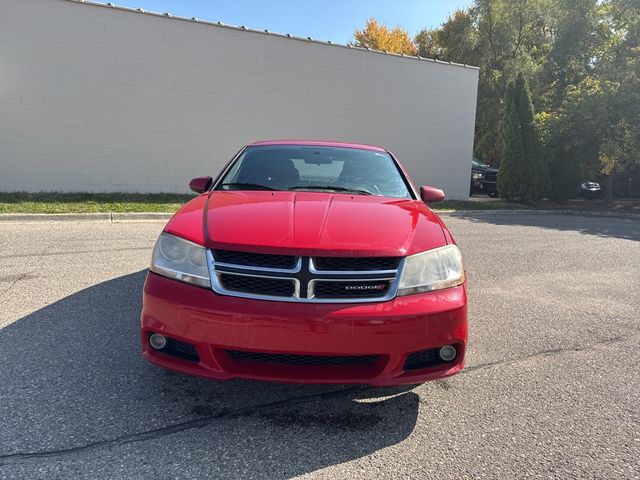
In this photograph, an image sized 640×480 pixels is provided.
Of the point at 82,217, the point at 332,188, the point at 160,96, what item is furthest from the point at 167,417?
the point at 160,96

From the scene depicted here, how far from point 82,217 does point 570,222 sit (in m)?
12.3

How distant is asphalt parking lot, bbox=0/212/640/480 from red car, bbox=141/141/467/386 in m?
0.35

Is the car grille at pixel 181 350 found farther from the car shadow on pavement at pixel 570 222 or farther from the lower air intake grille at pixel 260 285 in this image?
the car shadow on pavement at pixel 570 222

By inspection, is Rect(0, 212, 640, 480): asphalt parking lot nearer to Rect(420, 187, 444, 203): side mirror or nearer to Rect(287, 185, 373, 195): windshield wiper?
Rect(420, 187, 444, 203): side mirror

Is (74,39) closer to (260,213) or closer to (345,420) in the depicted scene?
(260,213)

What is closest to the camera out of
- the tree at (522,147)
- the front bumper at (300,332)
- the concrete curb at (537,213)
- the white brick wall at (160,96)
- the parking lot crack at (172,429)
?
the parking lot crack at (172,429)

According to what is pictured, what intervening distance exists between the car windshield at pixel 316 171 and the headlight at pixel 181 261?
1044mm

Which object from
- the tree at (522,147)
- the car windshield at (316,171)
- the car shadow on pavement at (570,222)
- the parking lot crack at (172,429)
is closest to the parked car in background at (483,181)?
the tree at (522,147)

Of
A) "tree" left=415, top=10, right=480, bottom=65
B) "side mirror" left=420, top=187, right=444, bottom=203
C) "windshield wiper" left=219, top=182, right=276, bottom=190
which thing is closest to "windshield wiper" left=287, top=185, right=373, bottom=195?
"windshield wiper" left=219, top=182, right=276, bottom=190

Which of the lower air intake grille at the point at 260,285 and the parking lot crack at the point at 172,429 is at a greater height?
the lower air intake grille at the point at 260,285

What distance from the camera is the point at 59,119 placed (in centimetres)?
1071

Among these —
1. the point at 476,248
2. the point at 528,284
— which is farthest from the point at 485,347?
the point at 476,248

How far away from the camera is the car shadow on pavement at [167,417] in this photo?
210cm

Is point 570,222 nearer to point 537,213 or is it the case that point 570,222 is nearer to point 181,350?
point 537,213
